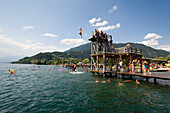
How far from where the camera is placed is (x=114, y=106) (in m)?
7.50

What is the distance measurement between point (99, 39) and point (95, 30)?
2.71 meters

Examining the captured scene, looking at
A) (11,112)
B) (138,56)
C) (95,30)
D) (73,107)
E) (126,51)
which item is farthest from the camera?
(95,30)

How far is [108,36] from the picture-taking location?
25.2 metres

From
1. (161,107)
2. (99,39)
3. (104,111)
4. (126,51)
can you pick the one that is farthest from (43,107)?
(99,39)

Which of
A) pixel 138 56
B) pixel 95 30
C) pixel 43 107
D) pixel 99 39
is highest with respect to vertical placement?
pixel 95 30

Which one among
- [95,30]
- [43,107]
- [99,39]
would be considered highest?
[95,30]

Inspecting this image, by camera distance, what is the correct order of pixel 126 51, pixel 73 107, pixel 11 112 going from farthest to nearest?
pixel 126 51 < pixel 73 107 < pixel 11 112

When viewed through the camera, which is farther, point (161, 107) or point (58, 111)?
point (161, 107)

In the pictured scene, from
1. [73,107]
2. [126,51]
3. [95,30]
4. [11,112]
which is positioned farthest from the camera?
[95,30]

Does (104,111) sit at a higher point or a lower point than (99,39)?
lower

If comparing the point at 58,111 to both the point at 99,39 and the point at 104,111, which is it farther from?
the point at 99,39

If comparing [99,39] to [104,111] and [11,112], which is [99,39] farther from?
[11,112]

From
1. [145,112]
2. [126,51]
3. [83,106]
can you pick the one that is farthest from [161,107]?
[126,51]

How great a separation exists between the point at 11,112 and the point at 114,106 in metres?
7.85
